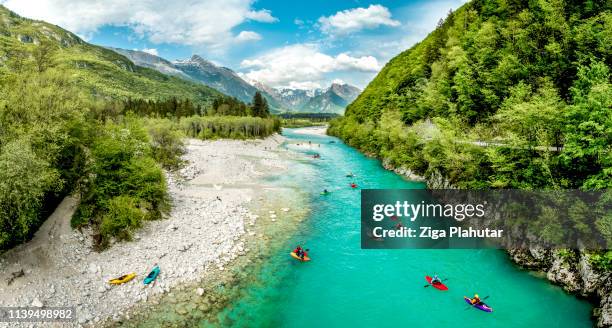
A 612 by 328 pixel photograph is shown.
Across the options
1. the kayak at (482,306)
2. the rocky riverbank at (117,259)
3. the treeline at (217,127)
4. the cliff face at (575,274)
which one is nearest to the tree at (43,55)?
the rocky riverbank at (117,259)

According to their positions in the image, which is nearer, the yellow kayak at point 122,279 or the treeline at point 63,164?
the treeline at point 63,164

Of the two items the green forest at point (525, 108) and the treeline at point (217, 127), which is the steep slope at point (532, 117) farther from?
the treeline at point (217, 127)

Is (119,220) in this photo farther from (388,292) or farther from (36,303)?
(388,292)

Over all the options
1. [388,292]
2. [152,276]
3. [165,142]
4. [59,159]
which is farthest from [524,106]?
[165,142]

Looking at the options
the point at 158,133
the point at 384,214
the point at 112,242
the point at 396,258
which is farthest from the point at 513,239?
the point at 158,133

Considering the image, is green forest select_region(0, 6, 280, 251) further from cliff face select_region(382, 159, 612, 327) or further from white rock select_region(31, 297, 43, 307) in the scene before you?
cliff face select_region(382, 159, 612, 327)

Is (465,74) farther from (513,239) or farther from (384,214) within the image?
(513,239)

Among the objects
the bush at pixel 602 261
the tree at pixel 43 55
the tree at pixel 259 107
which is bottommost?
the bush at pixel 602 261

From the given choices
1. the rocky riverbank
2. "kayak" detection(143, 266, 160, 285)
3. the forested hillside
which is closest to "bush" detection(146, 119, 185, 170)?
the rocky riverbank
